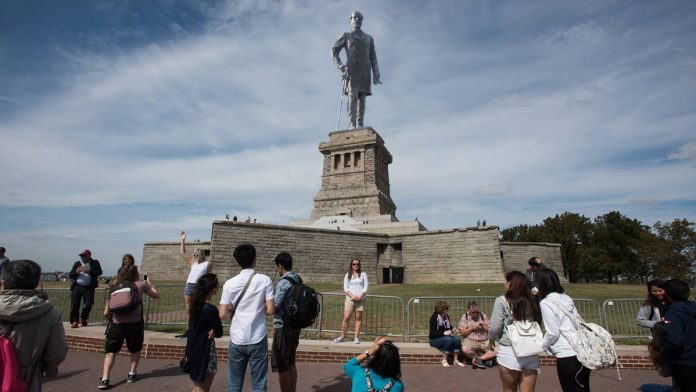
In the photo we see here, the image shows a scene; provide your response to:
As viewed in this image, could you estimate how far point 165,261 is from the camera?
3155cm

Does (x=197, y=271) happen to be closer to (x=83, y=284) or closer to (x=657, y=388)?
(x=83, y=284)

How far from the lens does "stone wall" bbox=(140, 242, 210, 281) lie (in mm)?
31062

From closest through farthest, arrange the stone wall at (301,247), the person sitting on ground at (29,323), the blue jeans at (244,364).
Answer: the person sitting on ground at (29,323) < the blue jeans at (244,364) < the stone wall at (301,247)

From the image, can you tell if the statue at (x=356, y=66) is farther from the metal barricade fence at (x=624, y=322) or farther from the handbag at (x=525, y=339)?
the handbag at (x=525, y=339)

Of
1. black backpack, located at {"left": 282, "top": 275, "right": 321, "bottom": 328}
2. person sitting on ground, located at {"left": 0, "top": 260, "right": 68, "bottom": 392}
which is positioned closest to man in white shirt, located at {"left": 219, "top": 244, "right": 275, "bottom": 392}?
black backpack, located at {"left": 282, "top": 275, "right": 321, "bottom": 328}

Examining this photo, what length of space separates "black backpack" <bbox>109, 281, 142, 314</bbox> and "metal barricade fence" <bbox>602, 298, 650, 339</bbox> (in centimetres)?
915

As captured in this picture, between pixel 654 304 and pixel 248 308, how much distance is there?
5105mm

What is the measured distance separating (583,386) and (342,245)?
23.6m

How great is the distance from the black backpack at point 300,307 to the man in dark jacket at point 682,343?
371cm

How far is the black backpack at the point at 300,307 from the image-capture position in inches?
181

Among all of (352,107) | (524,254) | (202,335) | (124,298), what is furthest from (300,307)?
(352,107)

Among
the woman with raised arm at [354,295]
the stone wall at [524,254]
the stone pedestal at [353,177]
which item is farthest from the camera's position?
the stone pedestal at [353,177]

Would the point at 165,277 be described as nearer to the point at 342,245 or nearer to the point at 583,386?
the point at 342,245

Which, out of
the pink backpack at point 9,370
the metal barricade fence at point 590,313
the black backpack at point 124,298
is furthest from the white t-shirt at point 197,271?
the metal barricade fence at point 590,313
